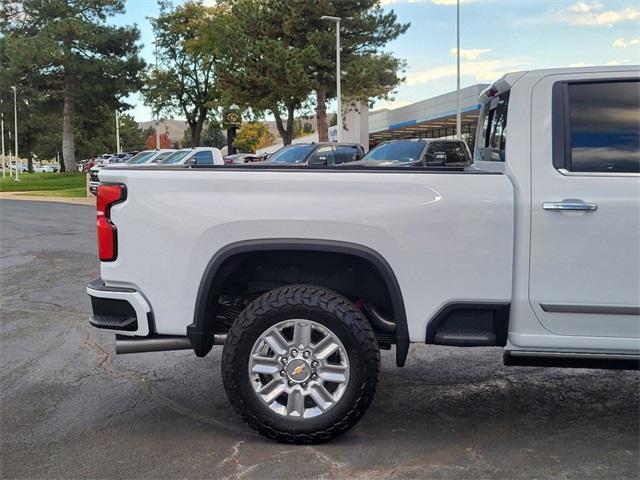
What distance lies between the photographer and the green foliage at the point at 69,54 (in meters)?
Answer: 41.6

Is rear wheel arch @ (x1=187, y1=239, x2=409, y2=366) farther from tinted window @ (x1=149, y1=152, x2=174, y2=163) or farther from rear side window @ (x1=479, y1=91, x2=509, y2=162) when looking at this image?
tinted window @ (x1=149, y1=152, x2=174, y2=163)

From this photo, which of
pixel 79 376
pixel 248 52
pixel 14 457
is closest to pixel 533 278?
pixel 14 457

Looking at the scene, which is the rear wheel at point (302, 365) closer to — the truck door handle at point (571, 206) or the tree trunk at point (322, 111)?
the truck door handle at point (571, 206)

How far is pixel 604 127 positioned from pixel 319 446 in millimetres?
2377

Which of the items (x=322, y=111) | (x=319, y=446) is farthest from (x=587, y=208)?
(x=322, y=111)

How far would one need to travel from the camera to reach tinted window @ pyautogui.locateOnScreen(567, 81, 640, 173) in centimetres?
359

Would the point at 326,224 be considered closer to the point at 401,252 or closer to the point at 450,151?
the point at 401,252

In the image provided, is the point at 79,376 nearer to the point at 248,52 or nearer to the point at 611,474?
the point at 611,474

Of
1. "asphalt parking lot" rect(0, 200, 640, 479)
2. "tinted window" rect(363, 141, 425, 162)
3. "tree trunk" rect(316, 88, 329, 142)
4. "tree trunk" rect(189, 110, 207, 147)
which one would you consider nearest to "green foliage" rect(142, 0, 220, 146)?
"tree trunk" rect(189, 110, 207, 147)

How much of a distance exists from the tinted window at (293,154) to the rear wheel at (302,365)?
637 inches

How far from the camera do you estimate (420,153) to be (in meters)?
15.6

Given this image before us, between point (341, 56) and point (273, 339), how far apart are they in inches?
1394

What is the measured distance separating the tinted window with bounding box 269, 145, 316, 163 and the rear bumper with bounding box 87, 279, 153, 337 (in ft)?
52.6

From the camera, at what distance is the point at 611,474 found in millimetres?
3346
